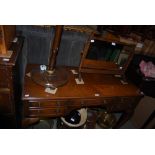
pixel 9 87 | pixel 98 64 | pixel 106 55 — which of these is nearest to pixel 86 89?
pixel 98 64

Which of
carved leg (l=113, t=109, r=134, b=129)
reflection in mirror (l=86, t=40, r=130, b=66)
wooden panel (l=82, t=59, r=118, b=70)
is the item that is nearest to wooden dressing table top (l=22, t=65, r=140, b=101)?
wooden panel (l=82, t=59, r=118, b=70)

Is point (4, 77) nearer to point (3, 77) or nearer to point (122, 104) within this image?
point (3, 77)

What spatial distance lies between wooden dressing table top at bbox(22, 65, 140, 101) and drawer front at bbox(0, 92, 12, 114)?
17 cm

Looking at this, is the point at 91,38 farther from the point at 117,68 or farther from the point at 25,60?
the point at 25,60

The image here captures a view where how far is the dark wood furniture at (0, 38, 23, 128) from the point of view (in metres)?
1.26

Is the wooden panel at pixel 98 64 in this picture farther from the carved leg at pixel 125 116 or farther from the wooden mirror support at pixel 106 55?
the carved leg at pixel 125 116

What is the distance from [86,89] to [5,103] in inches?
30.5

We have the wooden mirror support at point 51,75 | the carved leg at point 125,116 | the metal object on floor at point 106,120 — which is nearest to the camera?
the wooden mirror support at point 51,75

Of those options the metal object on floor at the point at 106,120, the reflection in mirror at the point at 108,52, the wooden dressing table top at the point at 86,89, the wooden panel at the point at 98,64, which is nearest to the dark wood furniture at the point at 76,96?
the wooden dressing table top at the point at 86,89

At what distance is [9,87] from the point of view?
4.52ft

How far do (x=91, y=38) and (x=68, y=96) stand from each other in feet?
1.94

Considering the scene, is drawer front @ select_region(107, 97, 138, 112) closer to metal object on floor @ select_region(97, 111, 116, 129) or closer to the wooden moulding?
metal object on floor @ select_region(97, 111, 116, 129)

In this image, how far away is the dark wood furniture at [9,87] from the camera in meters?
1.26
